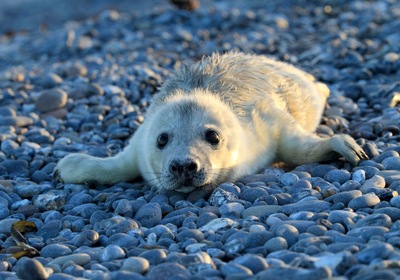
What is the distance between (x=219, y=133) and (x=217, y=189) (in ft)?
1.55

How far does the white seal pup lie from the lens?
461 centimetres

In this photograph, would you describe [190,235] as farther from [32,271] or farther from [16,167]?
[16,167]

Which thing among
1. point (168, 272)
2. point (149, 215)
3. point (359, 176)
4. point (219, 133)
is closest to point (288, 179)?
point (359, 176)

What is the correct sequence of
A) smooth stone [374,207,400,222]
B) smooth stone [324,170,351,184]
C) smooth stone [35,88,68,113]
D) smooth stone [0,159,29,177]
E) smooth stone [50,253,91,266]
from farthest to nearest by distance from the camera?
smooth stone [35,88,68,113] → smooth stone [0,159,29,177] → smooth stone [324,170,351,184] → smooth stone [374,207,400,222] → smooth stone [50,253,91,266]

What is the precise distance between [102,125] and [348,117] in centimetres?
229

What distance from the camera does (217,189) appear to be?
4.44 meters

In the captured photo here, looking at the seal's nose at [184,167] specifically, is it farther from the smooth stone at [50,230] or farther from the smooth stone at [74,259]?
the smooth stone at [74,259]

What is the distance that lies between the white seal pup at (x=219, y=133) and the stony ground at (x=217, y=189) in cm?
15

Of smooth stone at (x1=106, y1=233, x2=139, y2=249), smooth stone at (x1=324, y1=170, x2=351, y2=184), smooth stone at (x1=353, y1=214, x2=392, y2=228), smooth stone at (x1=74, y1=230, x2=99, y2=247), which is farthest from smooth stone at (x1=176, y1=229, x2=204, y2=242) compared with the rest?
smooth stone at (x1=324, y1=170, x2=351, y2=184)

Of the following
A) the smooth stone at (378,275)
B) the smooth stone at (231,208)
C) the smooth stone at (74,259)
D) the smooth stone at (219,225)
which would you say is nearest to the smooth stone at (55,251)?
the smooth stone at (74,259)

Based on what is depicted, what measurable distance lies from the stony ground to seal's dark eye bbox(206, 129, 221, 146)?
0.30 meters

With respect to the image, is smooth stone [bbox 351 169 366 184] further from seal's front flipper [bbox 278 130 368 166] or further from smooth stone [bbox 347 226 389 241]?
smooth stone [bbox 347 226 389 241]

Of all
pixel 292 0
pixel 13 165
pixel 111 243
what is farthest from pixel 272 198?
pixel 292 0

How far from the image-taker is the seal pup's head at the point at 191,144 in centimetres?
444
